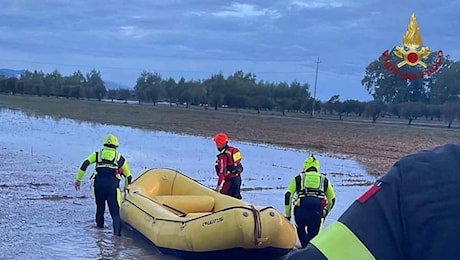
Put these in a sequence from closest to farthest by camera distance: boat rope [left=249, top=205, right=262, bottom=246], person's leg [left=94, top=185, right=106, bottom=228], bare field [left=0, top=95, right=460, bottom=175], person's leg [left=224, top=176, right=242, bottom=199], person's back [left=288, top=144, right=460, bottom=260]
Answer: person's back [left=288, top=144, right=460, bottom=260] < boat rope [left=249, top=205, right=262, bottom=246] < person's leg [left=94, top=185, right=106, bottom=228] < person's leg [left=224, top=176, right=242, bottom=199] < bare field [left=0, top=95, right=460, bottom=175]

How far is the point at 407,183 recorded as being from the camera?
3.73 feet

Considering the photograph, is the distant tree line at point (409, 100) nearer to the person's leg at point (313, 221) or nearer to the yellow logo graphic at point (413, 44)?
the person's leg at point (313, 221)

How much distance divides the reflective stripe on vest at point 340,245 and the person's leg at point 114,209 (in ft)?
31.4

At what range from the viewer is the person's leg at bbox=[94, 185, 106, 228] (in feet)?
34.6

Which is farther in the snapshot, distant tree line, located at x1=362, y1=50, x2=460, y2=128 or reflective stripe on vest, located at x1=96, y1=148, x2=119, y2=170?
distant tree line, located at x1=362, y1=50, x2=460, y2=128

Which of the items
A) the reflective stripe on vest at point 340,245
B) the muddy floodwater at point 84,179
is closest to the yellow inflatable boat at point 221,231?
the muddy floodwater at point 84,179

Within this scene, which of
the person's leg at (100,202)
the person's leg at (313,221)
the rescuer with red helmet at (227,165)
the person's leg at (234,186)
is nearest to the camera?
the person's leg at (313,221)

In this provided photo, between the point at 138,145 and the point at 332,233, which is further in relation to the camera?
the point at 138,145

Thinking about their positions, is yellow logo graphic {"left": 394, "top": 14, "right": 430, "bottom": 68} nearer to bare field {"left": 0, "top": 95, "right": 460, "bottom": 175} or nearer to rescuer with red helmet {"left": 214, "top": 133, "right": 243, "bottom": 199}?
rescuer with red helmet {"left": 214, "top": 133, "right": 243, "bottom": 199}

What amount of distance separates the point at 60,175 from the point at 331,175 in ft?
26.9

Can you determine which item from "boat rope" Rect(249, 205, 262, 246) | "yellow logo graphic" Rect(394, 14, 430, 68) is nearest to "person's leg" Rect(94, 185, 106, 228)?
"boat rope" Rect(249, 205, 262, 246)

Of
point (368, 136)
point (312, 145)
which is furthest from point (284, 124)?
point (312, 145)

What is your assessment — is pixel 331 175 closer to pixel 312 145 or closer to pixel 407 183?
pixel 312 145

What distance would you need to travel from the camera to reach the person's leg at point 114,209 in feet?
34.4
